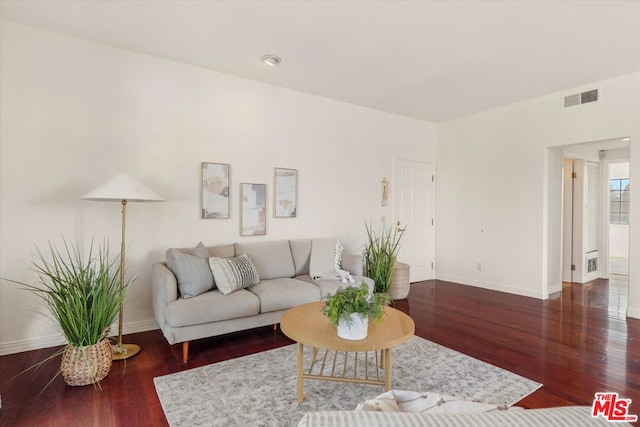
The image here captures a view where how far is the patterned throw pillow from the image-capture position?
3.02 metres

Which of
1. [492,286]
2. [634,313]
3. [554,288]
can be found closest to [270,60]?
[492,286]

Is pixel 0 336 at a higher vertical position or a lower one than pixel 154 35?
lower

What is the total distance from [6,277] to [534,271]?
231 inches

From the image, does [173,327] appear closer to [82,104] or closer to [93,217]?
[93,217]

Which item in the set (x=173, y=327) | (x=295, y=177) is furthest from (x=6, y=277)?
(x=295, y=177)

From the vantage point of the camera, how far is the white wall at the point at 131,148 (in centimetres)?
284

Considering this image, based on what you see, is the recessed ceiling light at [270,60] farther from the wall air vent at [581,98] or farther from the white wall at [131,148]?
the wall air vent at [581,98]

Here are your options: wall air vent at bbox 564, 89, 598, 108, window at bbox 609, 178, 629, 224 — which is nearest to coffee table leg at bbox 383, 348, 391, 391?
wall air vent at bbox 564, 89, 598, 108

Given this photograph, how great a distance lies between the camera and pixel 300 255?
159 inches

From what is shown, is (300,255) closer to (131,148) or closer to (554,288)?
(131,148)

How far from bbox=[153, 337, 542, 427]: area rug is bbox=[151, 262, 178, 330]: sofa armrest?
0.57m

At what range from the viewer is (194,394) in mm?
2209

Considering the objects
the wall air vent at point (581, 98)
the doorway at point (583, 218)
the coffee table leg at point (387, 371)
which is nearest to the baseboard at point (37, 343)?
the coffee table leg at point (387, 371)

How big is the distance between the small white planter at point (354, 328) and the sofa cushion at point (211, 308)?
1.18 metres
